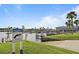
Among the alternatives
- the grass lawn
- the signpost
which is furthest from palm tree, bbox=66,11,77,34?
the signpost

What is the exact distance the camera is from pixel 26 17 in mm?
6973

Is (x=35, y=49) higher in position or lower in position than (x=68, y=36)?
lower

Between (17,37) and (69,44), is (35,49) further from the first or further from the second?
(69,44)

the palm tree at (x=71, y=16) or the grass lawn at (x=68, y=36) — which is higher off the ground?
the palm tree at (x=71, y=16)

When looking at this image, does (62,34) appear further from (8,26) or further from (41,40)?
(8,26)

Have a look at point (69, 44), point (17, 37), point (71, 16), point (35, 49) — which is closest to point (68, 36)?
point (69, 44)

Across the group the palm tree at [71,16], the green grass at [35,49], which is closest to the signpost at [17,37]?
the green grass at [35,49]

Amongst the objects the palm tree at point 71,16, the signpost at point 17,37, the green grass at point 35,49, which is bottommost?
the green grass at point 35,49

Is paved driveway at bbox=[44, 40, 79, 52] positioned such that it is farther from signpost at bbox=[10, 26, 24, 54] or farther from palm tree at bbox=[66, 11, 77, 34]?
signpost at bbox=[10, 26, 24, 54]

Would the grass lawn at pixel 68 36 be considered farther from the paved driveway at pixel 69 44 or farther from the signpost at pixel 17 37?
the signpost at pixel 17 37

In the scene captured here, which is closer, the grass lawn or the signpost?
the signpost

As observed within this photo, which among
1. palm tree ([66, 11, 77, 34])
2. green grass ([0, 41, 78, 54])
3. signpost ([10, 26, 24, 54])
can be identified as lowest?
green grass ([0, 41, 78, 54])

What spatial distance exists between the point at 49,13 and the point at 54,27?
0.88 feet
